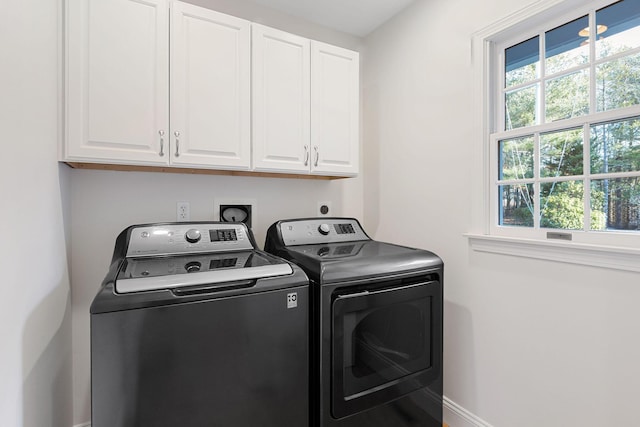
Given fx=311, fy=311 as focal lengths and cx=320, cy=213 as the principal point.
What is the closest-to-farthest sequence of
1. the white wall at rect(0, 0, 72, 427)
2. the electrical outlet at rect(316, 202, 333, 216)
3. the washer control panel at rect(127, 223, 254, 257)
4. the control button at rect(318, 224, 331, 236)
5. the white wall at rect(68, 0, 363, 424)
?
1. the white wall at rect(0, 0, 72, 427)
2. the washer control panel at rect(127, 223, 254, 257)
3. the white wall at rect(68, 0, 363, 424)
4. the control button at rect(318, 224, 331, 236)
5. the electrical outlet at rect(316, 202, 333, 216)

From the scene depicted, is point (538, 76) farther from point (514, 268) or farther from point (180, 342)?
point (180, 342)

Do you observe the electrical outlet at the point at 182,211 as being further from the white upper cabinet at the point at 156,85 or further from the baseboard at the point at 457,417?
the baseboard at the point at 457,417

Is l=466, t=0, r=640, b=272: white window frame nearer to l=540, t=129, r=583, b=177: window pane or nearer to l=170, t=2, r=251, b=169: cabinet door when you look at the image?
l=540, t=129, r=583, b=177: window pane

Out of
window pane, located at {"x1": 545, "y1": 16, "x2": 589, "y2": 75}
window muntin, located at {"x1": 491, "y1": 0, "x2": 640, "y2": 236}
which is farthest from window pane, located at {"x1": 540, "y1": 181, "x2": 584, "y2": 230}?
window pane, located at {"x1": 545, "y1": 16, "x2": 589, "y2": 75}

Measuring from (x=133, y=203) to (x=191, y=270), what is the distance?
815 millimetres

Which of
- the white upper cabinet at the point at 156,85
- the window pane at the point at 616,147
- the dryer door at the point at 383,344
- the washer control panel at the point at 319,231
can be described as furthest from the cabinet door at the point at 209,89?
the window pane at the point at 616,147

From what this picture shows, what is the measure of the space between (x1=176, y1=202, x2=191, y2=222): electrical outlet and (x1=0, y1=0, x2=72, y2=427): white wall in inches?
20.4

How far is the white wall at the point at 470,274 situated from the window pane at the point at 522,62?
17 cm

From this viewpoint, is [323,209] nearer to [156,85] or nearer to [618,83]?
[156,85]

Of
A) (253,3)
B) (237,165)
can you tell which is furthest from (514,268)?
(253,3)

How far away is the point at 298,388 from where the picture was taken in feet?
3.95

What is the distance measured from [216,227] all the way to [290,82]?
91cm

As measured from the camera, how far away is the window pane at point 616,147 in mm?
1179

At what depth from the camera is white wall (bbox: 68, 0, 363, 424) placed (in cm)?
160
